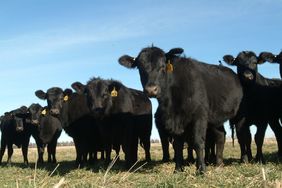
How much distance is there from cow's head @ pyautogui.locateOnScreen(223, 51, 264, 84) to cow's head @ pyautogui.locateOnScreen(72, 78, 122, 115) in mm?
3562

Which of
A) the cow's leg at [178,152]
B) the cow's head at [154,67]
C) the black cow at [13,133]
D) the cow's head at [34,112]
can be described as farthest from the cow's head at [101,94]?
the black cow at [13,133]

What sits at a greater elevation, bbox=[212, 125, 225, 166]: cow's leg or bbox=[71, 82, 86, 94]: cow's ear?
bbox=[71, 82, 86, 94]: cow's ear

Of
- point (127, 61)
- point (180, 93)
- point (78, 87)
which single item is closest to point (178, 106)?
point (180, 93)

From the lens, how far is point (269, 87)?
477 inches

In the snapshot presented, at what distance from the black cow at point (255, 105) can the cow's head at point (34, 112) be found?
29.8 ft

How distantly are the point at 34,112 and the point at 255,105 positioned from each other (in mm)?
9864

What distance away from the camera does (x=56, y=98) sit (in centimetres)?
1459

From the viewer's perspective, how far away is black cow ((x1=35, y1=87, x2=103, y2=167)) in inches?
542

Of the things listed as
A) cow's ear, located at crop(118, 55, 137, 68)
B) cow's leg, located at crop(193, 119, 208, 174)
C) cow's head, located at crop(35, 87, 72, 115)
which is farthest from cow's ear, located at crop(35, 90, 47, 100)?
cow's leg, located at crop(193, 119, 208, 174)

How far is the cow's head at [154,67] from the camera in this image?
888 cm

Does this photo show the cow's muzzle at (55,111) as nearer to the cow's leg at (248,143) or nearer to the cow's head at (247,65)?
the cow's head at (247,65)

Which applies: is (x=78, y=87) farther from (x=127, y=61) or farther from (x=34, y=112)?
(x=127, y=61)

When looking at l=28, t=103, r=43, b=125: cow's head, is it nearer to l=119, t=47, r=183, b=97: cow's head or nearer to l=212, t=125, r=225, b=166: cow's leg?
l=212, t=125, r=225, b=166: cow's leg

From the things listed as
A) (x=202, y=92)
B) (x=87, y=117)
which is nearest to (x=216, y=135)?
(x=202, y=92)
